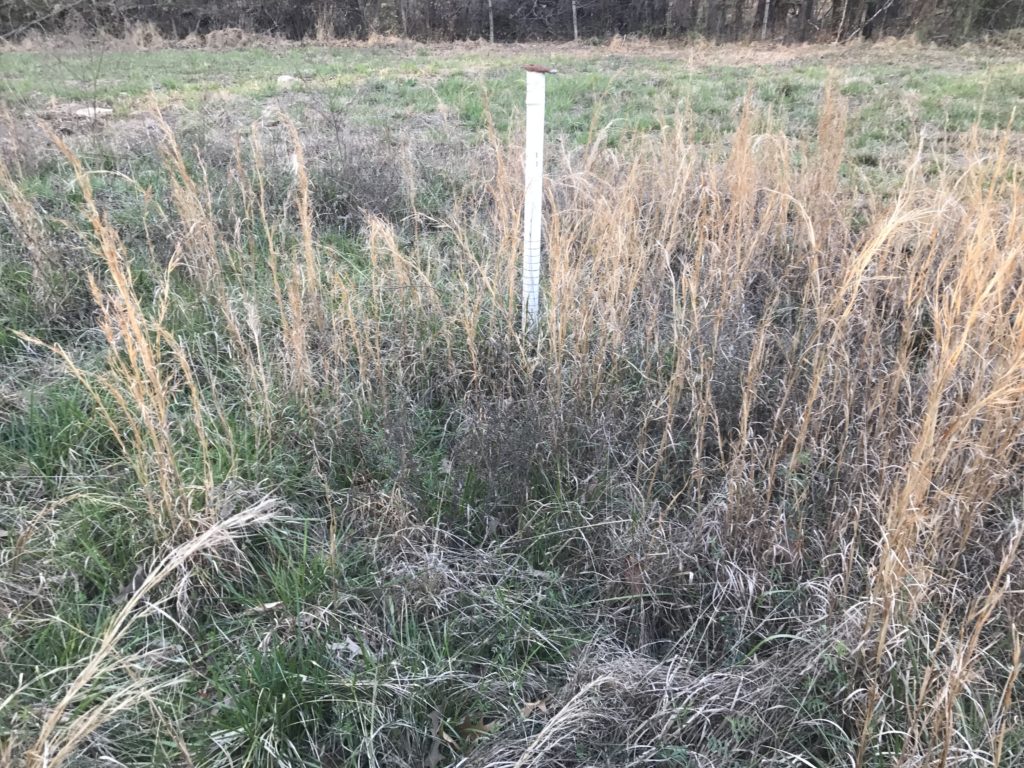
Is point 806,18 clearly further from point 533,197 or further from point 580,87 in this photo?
point 533,197

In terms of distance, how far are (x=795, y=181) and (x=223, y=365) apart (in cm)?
286

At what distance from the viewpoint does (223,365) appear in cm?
298

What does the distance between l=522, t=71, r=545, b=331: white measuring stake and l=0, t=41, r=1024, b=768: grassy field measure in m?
0.10

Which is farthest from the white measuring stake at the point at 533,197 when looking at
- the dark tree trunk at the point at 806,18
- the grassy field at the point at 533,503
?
the dark tree trunk at the point at 806,18

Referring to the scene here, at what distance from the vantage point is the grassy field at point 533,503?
1.64 m

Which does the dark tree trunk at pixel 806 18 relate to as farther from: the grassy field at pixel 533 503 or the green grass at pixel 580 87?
the grassy field at pixel 533 503

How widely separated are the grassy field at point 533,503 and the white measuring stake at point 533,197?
10 cm

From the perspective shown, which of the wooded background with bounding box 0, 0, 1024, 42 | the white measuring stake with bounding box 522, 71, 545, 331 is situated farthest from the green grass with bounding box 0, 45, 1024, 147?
the wooded background with bounding box 0, 0, 1024, 42

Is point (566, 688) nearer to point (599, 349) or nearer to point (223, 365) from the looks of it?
point (599, 349)

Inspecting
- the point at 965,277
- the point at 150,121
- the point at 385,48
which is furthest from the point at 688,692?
the point at 385,48

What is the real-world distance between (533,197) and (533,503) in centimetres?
117

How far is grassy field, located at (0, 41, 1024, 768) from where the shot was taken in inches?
64.6

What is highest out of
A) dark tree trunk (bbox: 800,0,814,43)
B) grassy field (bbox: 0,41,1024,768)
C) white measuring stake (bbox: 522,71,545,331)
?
dark tree trunk (bbox: 800,0,814,43)

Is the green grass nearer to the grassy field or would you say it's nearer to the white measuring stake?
the white measuring stake
